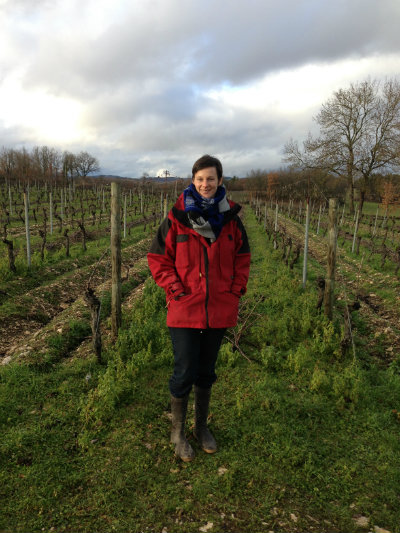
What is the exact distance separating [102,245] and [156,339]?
30.1 feet

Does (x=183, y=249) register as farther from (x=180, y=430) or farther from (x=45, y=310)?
(x=45, y=310)

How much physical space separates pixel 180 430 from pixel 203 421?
231 mm

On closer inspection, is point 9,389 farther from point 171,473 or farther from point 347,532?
point 347,532

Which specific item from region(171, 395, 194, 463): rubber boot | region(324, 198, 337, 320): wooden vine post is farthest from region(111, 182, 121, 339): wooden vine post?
region(324, 198, 337, 320): wooden vine post

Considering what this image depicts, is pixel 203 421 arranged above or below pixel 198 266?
below

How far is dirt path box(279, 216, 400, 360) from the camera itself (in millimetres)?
5035

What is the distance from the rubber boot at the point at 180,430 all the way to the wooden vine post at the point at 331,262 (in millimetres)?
3384

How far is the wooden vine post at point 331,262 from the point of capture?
5089mm

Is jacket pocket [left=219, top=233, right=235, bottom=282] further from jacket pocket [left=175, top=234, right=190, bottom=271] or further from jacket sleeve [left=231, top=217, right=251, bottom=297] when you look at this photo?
jacket pocket [left=175, top=234, right=190, bottom=271]

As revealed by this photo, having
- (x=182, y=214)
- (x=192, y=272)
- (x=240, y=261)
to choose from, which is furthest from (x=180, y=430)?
(x=182, y=214)

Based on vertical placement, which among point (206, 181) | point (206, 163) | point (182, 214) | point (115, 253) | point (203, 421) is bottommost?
point (203, 421)

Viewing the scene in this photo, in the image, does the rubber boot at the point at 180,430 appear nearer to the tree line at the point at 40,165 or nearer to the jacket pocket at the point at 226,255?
the jacket pocket at the point at 226,255

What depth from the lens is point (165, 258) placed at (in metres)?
2.52

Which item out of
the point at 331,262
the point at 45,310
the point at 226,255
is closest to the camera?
the point at 226,255
